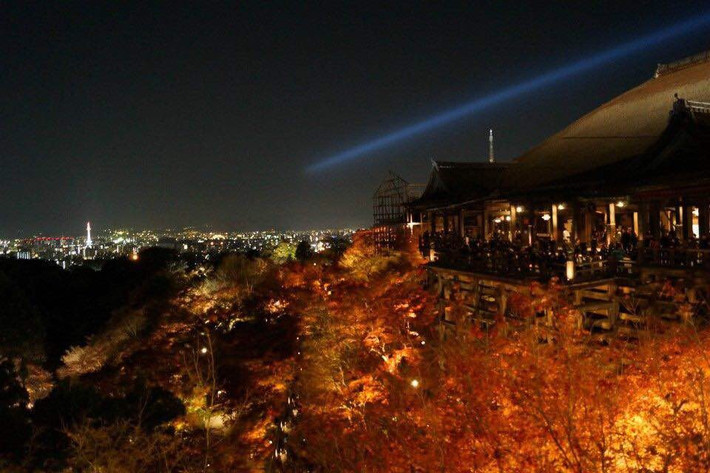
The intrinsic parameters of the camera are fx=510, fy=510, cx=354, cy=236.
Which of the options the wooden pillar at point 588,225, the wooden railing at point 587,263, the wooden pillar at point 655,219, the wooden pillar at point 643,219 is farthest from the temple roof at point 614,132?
the wooden railing at point 587,263

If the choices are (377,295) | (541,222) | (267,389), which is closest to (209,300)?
(267,389)

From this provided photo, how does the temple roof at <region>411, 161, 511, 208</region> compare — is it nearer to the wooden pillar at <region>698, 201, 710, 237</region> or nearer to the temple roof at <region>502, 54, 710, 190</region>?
the temple roof at <region>502, 54, 710, 190</region>

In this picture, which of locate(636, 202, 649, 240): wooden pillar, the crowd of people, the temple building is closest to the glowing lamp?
the temple building

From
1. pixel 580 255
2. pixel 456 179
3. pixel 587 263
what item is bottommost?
pixel 587 263

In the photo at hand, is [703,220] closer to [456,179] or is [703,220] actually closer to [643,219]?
[643,219]

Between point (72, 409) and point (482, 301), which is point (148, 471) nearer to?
point (72, 409)

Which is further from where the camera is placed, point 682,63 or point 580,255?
point 682,63

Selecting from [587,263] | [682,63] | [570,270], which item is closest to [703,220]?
[587,263]
